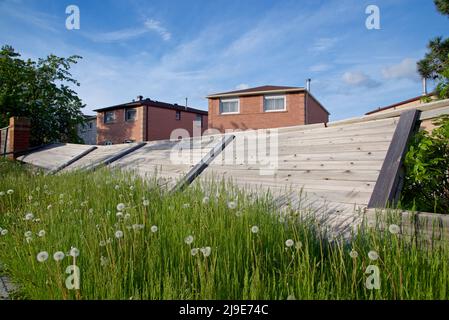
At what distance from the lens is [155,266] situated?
2029 millimetres

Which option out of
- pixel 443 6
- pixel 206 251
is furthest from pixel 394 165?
pixel 443 6

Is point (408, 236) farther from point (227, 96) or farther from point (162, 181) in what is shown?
point (227, 96)

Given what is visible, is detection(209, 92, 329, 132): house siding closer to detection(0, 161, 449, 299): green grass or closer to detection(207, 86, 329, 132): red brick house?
detection(207, 86, 329, 132): red brick house

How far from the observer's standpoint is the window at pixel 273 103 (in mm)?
25959

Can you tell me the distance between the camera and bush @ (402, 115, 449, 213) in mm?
2974

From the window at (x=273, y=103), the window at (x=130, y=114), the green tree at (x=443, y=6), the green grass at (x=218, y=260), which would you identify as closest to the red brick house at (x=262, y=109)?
the window at (x=273, y=103)

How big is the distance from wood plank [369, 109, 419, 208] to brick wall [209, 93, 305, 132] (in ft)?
71.1

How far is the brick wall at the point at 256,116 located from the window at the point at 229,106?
39cm

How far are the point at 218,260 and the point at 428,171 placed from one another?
8.54ft

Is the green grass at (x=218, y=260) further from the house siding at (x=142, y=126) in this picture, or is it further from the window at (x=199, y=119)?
the window at (x=199, y=119)

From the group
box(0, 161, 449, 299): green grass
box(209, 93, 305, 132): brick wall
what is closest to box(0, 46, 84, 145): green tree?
box(209, 93, 305, 132): brick wall

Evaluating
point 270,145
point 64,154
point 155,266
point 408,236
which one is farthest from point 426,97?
point 64,154

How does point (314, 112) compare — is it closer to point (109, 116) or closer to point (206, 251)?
point (109, 116)

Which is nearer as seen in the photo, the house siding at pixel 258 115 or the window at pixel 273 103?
the house siding at pixel 258 115
